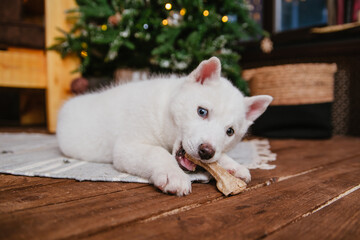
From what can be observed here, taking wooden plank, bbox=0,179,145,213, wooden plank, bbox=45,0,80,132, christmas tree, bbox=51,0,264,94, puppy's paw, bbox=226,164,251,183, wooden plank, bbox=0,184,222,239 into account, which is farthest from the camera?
wooden plank, bbox=45,0,80,132

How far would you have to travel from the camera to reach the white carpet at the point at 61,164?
110cm

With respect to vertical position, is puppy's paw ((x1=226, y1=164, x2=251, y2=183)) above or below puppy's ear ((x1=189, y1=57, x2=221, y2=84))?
below

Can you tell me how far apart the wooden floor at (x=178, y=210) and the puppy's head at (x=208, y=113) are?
0.53ft

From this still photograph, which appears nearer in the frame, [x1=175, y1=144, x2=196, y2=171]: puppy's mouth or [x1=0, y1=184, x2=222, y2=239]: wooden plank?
[x1=0, y1=184, x2=222, y2=239]: wooden plank

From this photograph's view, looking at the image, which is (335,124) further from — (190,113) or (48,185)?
(48,185)

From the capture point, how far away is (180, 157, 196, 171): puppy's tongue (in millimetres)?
1100

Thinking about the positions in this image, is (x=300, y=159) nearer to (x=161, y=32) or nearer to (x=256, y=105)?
(x=256, y=105)

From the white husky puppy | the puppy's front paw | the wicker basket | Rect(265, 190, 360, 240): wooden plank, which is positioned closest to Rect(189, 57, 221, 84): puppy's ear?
the white husky puppy

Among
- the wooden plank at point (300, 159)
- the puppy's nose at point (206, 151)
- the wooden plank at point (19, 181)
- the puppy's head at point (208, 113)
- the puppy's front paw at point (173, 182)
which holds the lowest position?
the wooden plank at point (300, 159)

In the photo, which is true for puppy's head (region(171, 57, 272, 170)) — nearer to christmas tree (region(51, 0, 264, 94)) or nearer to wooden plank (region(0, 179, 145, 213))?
wooden plank (region(0, 179, 145, 213))

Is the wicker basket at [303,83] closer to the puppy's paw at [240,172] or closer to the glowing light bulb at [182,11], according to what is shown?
the glowing light bulb at [182,11]

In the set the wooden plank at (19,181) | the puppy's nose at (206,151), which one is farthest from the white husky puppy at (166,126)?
the wooden plank at (19,181)

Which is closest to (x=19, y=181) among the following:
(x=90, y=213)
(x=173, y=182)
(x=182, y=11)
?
(x=90, y=213)

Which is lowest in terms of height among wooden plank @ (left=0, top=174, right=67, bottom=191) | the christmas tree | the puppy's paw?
wooden plank @ (left=0, top=174, right=67, bottom=191)
